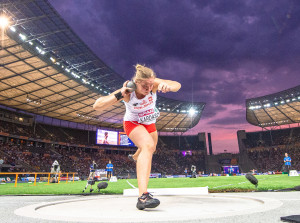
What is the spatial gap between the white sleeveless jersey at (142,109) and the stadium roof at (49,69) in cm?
1638

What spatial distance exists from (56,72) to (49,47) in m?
3.81

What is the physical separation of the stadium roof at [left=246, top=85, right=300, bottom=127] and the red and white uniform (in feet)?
113

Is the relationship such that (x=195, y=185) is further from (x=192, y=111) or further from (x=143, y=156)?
(x=192, y=111)

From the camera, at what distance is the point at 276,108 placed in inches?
1526

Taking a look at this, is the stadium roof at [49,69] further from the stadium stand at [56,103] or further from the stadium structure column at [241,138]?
the stadium structure column at [241,138]

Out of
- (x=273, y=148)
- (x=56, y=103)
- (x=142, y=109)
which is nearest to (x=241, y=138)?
(x=273, y=148)

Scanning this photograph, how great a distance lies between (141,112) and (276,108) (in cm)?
4160

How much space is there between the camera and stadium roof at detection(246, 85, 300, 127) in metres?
33.8

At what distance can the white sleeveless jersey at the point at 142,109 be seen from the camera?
10.8 ft

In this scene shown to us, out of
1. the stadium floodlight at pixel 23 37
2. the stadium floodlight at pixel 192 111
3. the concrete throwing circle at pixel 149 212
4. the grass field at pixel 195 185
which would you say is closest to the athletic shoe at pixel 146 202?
the concrete throwing circle at pixel 149 212

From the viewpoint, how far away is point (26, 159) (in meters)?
31.6

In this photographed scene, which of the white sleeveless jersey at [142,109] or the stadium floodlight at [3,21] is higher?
the stadium floodlight at [3,21]

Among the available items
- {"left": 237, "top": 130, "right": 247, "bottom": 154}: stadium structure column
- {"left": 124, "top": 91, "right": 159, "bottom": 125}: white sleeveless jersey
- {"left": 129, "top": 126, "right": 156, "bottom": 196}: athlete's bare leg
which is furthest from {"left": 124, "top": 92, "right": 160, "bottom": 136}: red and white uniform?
{"left": 237, "top": 130, "right": 247, "bottom": 154}: stadium structure column

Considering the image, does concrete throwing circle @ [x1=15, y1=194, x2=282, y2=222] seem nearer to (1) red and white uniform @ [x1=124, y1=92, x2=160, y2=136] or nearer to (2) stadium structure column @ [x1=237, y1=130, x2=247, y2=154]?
(1) red and white uniform @ [x1=124, y1=92, x2=160, y2=136]
